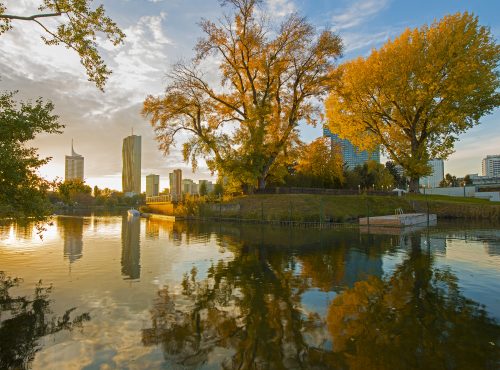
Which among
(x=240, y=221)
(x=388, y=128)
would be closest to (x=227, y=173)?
(x=240, y=221)

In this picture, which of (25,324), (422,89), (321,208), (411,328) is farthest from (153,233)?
(422,89)

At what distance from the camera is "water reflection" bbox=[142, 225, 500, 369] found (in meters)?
5.85

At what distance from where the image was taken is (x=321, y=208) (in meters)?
34.5

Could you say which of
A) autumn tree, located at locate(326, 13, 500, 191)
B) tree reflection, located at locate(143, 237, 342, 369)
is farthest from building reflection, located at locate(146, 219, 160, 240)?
autumn tree, located at locate(326, 13, 500, 191)

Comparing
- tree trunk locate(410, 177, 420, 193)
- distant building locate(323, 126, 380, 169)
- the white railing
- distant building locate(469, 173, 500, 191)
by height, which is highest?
distant building locate(323, 126, 380, 169)

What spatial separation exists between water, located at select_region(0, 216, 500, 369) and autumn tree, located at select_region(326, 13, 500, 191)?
30437 millimetres

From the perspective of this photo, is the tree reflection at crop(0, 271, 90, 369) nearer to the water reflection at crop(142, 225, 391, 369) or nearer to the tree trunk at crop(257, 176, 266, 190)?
the water reflection at crop(142, 225, 391, 369)

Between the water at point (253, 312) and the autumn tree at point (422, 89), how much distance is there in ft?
99.9

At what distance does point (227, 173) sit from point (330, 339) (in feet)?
115

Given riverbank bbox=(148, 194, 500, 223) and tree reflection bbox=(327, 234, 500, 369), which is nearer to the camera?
tree reflection bbox=(327, 234, 500, 369)

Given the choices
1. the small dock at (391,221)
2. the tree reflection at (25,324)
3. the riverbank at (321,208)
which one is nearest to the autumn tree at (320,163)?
the riverbank at (321,208)

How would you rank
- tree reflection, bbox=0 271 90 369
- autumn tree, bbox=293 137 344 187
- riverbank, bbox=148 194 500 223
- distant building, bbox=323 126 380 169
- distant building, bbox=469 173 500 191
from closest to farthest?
tree reflection, bbox=0 271 90 369
riverbank, bbox=148 194 500 223
autumn tree, bbox=293 137 344 187
distant building, bbox=323 126 380 169
distant building, bbox=469 173 500 191

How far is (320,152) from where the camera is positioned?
2028 inches

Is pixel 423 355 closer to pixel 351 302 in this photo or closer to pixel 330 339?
pixel 330 339
